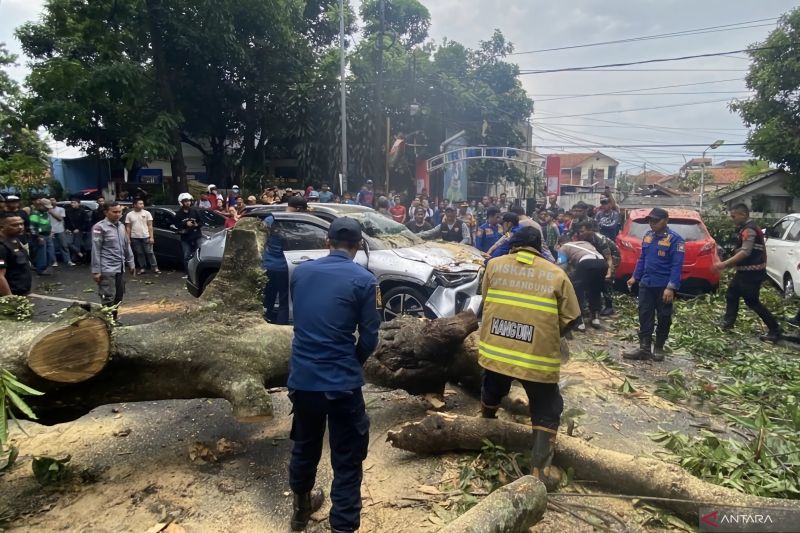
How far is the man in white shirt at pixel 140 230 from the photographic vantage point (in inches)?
391

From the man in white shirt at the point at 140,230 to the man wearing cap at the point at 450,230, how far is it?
560 cm

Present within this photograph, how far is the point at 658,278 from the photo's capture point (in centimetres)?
566

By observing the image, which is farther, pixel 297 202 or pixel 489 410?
pixel 297 202

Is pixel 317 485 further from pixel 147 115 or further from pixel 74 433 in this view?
pixel 147 115

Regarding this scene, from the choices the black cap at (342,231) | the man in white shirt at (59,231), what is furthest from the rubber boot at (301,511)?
the man in white shirt at (59,231)

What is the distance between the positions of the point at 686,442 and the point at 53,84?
1820 cm

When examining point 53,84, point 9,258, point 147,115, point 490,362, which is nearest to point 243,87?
point 147,115

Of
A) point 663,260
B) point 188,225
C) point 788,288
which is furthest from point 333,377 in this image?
point 788,288

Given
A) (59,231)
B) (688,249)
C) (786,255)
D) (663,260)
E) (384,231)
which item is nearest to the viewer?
(663,260)

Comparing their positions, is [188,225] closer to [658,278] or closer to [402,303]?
[402,303]

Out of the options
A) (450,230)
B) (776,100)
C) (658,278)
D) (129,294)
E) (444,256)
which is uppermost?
(776,100)

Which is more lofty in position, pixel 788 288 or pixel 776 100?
pixel 776 100

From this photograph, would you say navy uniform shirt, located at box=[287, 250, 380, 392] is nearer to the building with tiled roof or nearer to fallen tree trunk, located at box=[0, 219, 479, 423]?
fallen tree trunk, located at box=[0, 219, 479, 423]

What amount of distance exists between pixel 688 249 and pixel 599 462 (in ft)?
22.3
